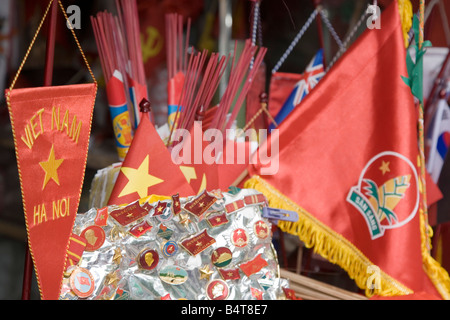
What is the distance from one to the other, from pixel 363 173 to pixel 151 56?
67cm

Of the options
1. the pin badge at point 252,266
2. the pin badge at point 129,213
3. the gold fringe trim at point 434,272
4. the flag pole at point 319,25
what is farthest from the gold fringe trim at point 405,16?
the pin badge at point 129,213

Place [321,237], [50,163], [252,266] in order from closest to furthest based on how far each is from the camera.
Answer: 1. [50,163]
2. [252,266]
3. [321,237]

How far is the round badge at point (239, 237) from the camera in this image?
103cm

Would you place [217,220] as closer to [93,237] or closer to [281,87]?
[93,237]

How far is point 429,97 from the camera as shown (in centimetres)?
156

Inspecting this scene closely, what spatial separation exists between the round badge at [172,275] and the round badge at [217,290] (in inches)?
2.0

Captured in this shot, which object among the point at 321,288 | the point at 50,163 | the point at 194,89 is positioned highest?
the point at 194,89

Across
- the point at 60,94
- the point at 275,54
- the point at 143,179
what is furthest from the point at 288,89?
the point at 60,94

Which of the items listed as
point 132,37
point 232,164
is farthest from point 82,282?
point 132,37

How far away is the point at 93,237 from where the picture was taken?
963 mm

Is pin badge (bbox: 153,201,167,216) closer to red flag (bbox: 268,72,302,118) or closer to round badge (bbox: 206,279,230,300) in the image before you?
round badge (bbox: 206,279,230,300)

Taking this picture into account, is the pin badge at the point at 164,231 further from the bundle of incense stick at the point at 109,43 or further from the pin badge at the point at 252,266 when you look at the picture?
the bundle of incense stick at the point at 109,43

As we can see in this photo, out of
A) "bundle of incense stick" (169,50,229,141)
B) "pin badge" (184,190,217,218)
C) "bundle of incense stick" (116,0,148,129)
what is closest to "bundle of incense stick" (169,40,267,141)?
"bundle of incense stick" (169,50,229,141)

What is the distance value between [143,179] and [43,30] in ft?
1.57
